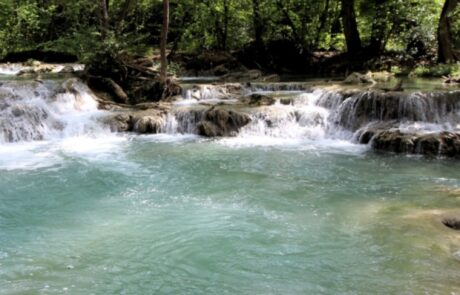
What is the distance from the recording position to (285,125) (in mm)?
14516

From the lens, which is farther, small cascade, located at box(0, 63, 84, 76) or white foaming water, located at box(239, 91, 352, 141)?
small cascade, located at box(0, 63, 84, 76)

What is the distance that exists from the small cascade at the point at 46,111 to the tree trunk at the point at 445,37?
13.1 metres

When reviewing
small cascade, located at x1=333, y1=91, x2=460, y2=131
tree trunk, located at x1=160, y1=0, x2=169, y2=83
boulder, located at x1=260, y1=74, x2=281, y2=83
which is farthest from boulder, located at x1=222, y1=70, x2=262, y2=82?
small cascade, located at x1=333, y1=91, x2=460, y2=131

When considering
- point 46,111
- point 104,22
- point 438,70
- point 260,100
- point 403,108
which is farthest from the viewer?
point 438,70

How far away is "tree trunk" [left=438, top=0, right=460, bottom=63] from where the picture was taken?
1862 centimetres

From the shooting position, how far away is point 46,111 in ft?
50.4

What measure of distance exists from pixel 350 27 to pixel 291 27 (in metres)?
3.00

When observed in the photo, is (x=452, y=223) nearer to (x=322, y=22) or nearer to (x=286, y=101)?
(x=286, y=101)

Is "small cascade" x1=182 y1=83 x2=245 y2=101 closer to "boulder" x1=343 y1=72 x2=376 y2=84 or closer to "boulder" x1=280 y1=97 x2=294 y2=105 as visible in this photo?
"boulder" x1=280 y1=97 x2=294 y2=105

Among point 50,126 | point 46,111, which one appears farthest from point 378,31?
point 50,126

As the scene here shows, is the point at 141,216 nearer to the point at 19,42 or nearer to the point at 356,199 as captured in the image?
the point at 356,199

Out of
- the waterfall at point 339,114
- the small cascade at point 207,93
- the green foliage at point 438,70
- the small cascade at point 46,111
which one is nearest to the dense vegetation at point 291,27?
the green foliage at point 438,70

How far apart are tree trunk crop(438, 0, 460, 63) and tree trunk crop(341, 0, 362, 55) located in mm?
4215

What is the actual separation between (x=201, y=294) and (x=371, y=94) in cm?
1005
